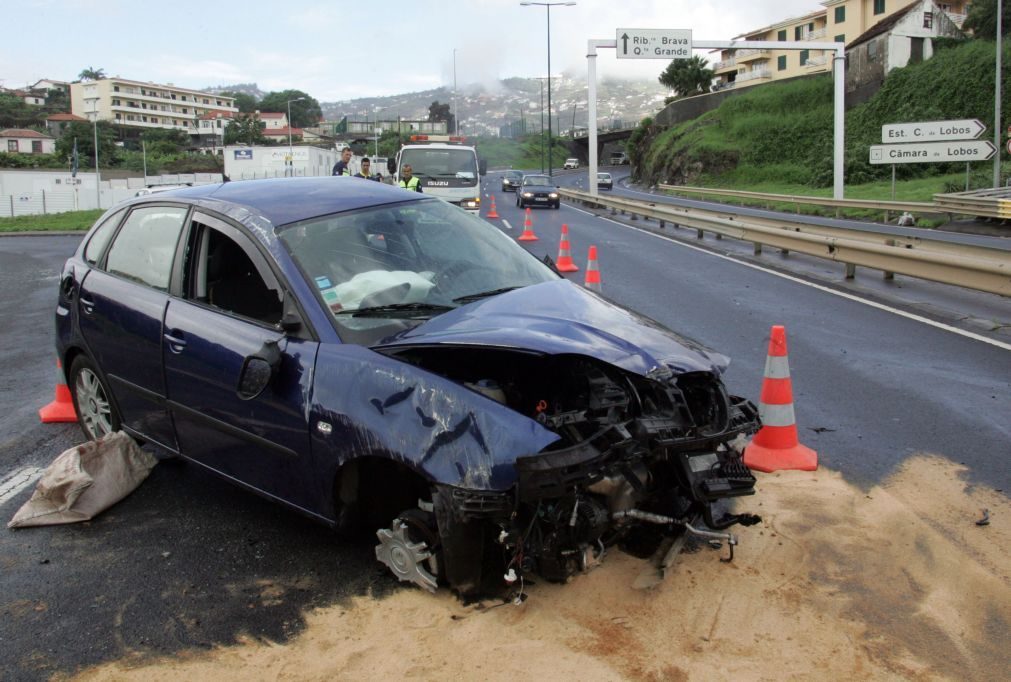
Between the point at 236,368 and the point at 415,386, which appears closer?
the point at 415,386

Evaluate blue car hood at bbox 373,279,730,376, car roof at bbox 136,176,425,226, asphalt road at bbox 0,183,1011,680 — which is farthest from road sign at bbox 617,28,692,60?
blue car hood at bbox 373,279,730,376

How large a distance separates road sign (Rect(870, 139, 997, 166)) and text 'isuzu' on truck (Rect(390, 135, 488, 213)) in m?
14.0

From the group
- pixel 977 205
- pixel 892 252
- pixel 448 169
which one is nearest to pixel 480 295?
pixel 892 252

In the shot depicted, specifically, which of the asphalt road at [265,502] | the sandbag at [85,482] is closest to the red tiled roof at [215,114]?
the asphalt road at [265,502]

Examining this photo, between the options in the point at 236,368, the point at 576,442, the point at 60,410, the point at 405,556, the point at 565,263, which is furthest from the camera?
the point at 565,263

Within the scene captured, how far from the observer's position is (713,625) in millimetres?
3379

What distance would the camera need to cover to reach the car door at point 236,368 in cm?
382

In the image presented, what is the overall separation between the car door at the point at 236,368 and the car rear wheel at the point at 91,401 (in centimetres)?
98

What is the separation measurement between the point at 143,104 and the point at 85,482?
558ft

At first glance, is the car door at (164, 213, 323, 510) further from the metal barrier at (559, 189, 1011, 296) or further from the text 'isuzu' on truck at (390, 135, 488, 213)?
the text 'isuzu' on truck at (390, 135, 488, 213)

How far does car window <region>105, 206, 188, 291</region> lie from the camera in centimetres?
475

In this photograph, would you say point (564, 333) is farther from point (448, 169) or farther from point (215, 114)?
point (215, 114)

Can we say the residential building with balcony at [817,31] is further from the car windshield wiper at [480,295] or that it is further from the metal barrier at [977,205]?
the car windshield wiper at [480,295]

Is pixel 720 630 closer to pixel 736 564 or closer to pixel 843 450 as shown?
pixel 736 564
